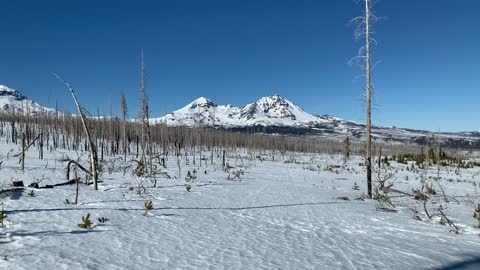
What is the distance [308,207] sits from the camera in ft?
35.2

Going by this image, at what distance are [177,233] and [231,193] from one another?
228 inches

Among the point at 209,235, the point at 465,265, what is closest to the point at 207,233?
the point at 209,235

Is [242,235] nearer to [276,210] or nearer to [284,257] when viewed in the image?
[284,257]

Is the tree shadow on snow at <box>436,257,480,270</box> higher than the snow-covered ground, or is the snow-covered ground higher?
the snow-covered ground

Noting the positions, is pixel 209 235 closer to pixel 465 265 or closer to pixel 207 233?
pixel 207 233

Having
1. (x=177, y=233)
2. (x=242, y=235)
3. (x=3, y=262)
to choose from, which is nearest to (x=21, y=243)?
(x=3, y=262)

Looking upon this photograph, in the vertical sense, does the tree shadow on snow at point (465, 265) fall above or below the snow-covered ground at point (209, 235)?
below

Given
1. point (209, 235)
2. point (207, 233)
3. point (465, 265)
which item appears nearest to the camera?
point (465, 265)

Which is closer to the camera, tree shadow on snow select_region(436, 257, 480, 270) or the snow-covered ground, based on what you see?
the snow-covered ground

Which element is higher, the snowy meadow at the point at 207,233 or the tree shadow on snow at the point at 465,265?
the snowy meadow at the point at 207,233

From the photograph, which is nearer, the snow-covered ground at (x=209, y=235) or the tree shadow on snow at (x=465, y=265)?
the snow-covered ground at (x=209, y=235)

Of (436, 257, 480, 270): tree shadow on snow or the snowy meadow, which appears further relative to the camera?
(436, 257, 480, 270): tree shadow on snow

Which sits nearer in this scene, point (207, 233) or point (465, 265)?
point (465, 265)

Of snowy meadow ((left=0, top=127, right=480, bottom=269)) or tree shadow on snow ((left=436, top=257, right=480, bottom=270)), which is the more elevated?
snowy meadow ((left=0, top=127, right=480, bottom=269))
